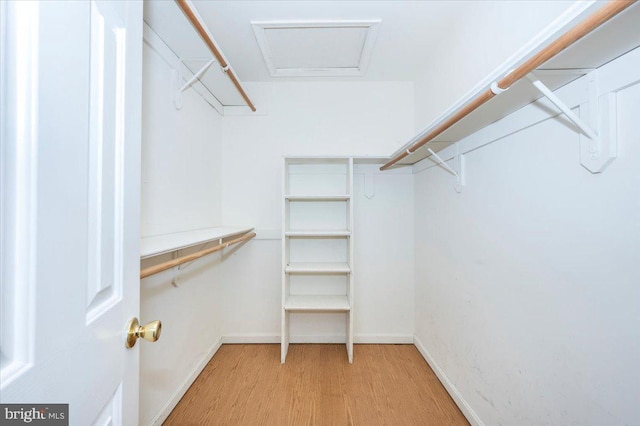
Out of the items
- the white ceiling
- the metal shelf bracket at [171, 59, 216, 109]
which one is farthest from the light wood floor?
the white ceiling

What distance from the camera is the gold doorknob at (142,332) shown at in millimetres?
589

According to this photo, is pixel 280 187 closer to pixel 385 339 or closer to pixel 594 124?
pixel 385 339

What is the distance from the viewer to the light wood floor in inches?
59.4

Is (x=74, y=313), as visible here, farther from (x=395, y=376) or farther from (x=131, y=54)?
(x=395, y=376)

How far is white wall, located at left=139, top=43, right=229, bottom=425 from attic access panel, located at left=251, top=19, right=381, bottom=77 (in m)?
0.64

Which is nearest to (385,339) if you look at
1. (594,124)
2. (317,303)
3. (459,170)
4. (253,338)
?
(317,303)

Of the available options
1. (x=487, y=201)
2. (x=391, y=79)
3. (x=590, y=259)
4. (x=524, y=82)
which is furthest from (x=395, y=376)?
(x=391, y=79)

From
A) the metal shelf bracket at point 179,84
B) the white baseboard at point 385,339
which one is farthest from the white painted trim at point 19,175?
the white baseboard at point 385,339

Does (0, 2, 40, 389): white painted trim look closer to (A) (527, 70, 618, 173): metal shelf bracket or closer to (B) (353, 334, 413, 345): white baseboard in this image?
(A) (527, 70, 618, 173): metal shelf bracket

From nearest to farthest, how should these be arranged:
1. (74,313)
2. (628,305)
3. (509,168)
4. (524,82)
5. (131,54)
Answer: (74,313) → (131,54) → (628,305) → (524,82) → (509,168)

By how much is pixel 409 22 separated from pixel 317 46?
608mm

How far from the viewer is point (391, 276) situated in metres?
2.37

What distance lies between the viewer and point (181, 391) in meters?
1.64

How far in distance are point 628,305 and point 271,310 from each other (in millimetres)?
2136
